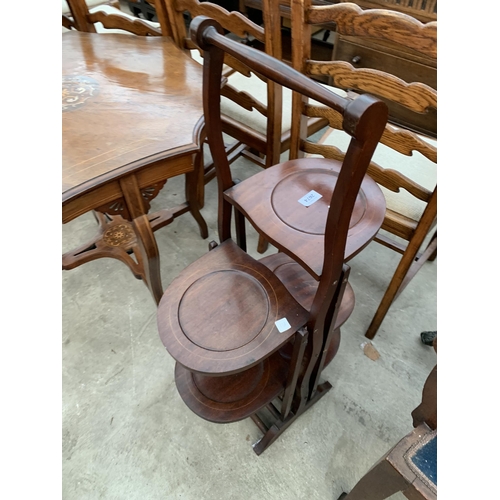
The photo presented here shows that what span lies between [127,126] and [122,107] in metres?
0.10

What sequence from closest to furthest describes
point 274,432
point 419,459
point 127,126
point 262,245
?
point 419,459 < point 127,126 < point 274,432 < point 262,245

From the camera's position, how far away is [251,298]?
0.79 metres

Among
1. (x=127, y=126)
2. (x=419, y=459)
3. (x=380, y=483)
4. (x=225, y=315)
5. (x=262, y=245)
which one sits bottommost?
(x=262, y=245)

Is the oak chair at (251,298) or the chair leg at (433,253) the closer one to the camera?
the oak chair at (251,298)

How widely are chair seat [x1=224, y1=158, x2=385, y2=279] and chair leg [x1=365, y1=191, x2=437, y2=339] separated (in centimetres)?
26

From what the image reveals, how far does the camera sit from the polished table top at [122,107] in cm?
86

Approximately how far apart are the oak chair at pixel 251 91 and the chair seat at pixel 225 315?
0.58 meters

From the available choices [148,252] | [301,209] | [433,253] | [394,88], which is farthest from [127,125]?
[433,253]

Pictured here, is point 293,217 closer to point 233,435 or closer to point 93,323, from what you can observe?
point 233,435

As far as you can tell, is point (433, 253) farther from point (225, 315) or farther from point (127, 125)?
point (127, 125)

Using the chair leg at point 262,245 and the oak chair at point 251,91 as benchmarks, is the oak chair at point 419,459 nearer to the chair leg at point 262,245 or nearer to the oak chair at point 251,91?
the oak chair at point 251,91

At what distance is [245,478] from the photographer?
1053 millimetres

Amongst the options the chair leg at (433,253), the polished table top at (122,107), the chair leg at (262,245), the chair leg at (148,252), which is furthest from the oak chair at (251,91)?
the chair leg at (433,253)
